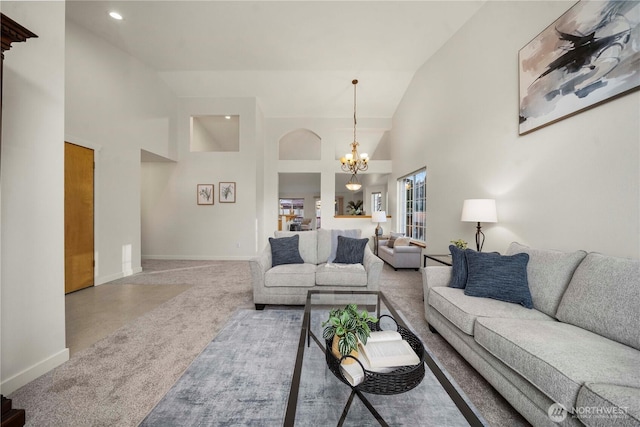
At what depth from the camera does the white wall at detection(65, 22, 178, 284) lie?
11.1 ft

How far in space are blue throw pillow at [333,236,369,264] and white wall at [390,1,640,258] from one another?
1.53 metres

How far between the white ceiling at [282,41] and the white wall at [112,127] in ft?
1.24

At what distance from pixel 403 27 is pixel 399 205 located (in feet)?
12.6

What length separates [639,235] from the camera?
1554 millimetres

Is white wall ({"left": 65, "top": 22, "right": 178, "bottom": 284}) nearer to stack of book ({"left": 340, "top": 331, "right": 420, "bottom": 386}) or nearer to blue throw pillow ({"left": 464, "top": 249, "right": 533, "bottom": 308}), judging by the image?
stack of book ({"left": 340, "top": 331, "right": 420, "bottom": 386})

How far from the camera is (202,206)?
222 inches

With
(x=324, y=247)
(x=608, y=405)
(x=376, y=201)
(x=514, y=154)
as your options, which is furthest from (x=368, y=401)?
(x=376, y=201)

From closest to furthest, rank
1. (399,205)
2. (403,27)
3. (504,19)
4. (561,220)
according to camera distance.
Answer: (561,220) → (504,19) → (403,27) → (399,205)

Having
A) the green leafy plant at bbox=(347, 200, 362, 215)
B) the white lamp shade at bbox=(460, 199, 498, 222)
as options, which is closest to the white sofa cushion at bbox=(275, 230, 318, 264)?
the white lamp shade at bbox=(460, 199, 498, 222)

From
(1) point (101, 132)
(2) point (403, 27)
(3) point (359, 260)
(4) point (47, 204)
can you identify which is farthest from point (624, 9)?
(1) point (101, 132)

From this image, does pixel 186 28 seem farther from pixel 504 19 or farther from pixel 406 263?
pixel 406 263

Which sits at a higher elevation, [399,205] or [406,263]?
[399,205]

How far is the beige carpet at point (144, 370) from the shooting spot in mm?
1326

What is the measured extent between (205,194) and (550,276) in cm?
594
